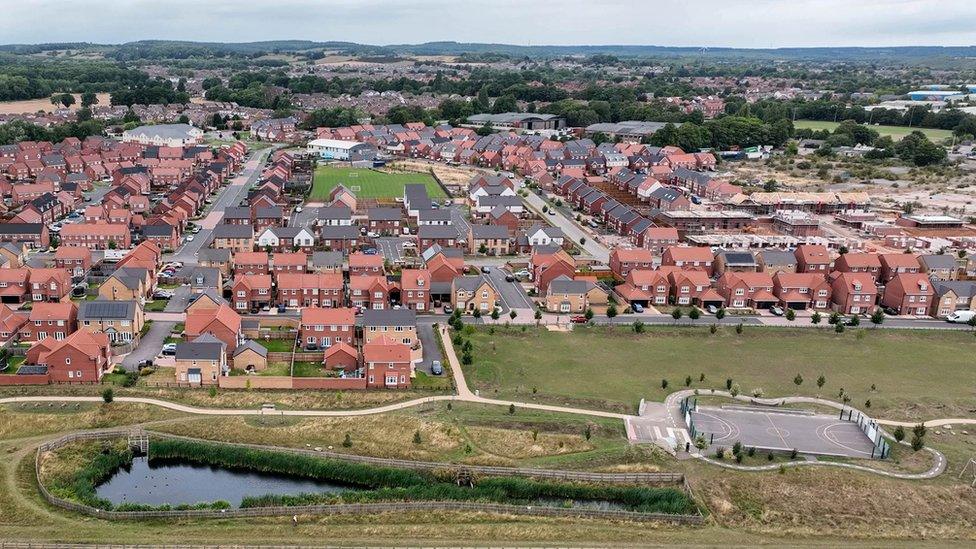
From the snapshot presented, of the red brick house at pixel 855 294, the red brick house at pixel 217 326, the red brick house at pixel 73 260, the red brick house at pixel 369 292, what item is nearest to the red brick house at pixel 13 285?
the red brick house at pixel 73 260

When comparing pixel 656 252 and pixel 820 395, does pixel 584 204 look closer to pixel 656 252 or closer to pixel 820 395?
pixel 656 252

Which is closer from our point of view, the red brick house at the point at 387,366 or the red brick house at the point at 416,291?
the red brick house at the point at 387,366

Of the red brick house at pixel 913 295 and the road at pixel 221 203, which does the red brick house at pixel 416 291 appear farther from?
the red brick house at pixel 913 295

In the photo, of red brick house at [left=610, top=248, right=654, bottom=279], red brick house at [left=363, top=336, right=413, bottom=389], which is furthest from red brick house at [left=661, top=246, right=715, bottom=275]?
red brick house at [left=363, top=336, right=413, bottom=389]

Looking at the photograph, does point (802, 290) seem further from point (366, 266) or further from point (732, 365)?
point (366, 266)

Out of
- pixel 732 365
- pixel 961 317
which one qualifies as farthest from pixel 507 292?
pixel 961 317

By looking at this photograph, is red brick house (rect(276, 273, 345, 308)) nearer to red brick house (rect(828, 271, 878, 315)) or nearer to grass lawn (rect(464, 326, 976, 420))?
grass lawn (rect(464, 326, 976, 420))

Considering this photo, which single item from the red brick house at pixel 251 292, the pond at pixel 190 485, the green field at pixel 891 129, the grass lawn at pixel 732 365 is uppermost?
the green field at pixel 891 129
